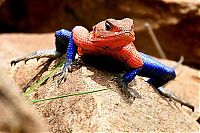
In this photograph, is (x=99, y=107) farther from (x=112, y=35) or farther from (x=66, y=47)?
(x=66, y=47)

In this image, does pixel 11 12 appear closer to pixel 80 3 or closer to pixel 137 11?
pixel 80 3

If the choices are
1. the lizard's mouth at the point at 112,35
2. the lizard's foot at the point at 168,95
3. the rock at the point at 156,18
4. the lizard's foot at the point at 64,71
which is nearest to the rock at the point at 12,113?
the lizard's mouth at the point at 112,35

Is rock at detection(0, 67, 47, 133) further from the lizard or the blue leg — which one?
the blue leg

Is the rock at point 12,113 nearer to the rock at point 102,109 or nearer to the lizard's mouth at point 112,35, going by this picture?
the rock at point 102,109

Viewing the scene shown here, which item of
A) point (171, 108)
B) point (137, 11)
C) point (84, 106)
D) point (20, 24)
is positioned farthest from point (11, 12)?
point (84, 106)

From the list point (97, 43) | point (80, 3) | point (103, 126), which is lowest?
point (80, 3)

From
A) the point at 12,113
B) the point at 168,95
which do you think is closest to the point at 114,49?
the point at 168,95
